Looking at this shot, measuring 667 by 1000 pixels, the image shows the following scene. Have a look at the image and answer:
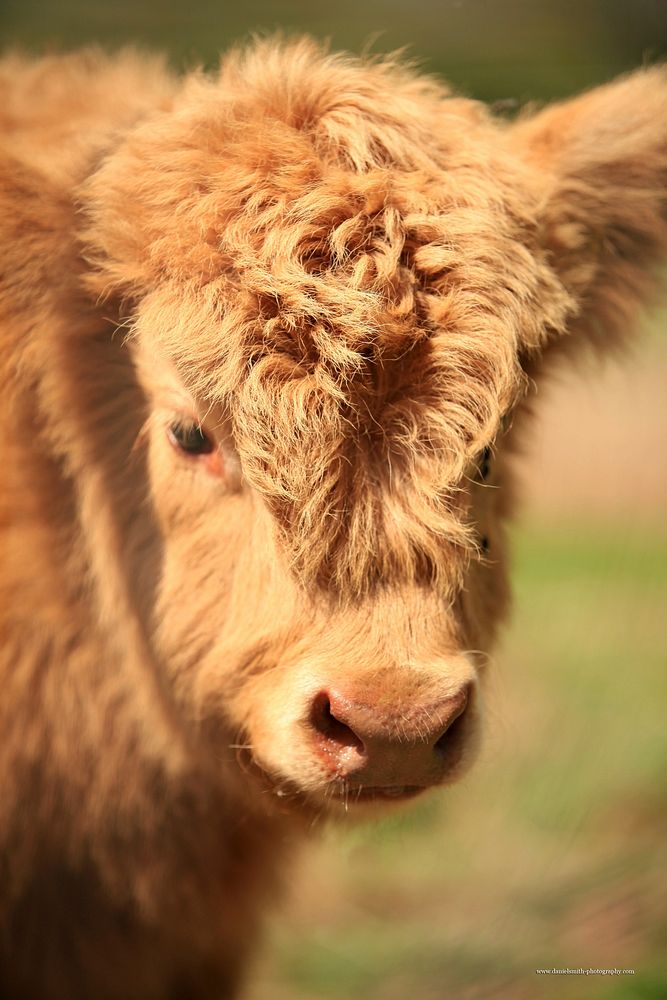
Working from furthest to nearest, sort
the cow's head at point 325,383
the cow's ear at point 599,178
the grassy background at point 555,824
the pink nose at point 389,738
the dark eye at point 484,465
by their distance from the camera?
the grassy background at point 555,824
the cow's ear at point 599,178
the dark eye at point 484,465
the cow's head at point 325,383
the pink nose at point 389,738

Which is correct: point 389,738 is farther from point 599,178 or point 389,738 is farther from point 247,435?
point 599,178

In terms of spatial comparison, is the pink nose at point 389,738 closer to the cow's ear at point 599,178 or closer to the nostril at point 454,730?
the nostril at point 454,730

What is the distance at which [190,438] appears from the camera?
2.00m

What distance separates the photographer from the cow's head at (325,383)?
1753mm

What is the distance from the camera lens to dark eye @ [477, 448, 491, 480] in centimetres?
198

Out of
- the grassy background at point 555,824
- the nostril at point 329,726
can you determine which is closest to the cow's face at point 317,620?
the nostril at point 329,726

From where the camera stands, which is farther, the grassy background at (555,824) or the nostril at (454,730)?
the grassy background at (555,824)

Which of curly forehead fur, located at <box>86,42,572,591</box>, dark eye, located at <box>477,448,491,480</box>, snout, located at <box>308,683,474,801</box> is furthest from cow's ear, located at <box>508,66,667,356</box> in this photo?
snout, located at <box>308,683,474,801</box>

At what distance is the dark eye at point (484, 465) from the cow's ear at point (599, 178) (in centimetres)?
36

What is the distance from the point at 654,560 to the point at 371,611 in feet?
3.24

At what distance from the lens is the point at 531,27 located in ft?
7.13

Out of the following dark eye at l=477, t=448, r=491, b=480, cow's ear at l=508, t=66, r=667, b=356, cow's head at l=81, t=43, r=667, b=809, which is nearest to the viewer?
cow's head at l=81, t=43, r=667, b=809

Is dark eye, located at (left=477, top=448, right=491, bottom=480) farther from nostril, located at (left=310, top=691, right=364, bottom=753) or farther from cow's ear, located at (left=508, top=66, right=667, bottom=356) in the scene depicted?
nostril, located at (left=310, top=691, right=364, bottom=753)

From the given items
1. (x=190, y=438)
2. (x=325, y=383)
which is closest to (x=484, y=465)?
(x=325, y=383)
